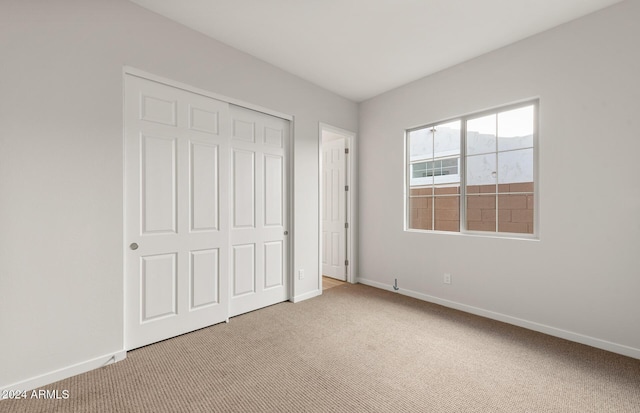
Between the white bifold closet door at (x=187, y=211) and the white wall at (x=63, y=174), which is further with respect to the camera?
the white bifold closet door at (x=187, y=211)

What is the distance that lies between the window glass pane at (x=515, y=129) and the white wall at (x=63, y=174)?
3465 millimetres

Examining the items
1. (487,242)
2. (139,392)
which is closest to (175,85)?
(139,392)

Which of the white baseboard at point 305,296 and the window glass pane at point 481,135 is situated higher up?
the window glass pane at point 481,135

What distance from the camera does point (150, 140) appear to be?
94.0 inches

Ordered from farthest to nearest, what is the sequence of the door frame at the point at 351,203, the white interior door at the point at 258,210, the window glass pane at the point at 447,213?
the door frame at the point at 351,203 < the window glass pane at the point at 447,213 < the white interior door at the point at 258,210

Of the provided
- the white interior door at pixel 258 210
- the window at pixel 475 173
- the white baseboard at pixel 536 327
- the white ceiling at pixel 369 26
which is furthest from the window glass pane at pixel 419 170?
the white interior door at pixel 258 210

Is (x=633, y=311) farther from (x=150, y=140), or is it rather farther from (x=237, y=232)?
(x=150, y=140)

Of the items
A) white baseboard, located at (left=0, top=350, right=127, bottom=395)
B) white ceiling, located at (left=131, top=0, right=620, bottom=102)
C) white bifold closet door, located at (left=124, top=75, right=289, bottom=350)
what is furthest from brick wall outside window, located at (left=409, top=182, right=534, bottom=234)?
white baseboard, located at (left=0, top=350, right=127, bottom=395)

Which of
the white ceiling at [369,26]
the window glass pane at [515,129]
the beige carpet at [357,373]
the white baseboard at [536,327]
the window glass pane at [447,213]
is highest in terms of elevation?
the white ceiling at [369,26]

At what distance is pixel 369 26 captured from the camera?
8.36ft

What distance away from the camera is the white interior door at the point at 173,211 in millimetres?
2303

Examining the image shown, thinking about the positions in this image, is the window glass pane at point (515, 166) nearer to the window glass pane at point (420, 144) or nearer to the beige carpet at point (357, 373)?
the window glass pane at point (420, 144)

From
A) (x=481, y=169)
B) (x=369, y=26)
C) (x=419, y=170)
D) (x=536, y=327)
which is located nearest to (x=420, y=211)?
(x=419, y=170)

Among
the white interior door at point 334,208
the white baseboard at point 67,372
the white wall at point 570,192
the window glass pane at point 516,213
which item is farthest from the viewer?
the white interior door at point 334,208
